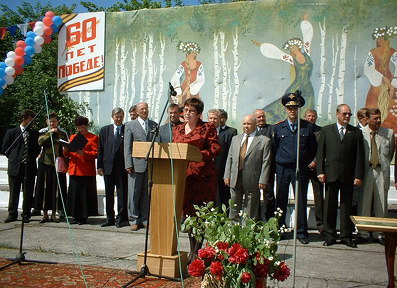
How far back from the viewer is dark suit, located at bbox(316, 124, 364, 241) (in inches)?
240

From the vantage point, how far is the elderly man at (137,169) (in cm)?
703

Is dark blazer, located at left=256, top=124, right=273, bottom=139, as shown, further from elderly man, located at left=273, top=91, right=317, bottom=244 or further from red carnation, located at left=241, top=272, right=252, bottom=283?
red carnation, located at left=241, top=272, right=252, bottom=283

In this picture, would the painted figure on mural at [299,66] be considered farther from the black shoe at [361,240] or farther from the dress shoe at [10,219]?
the dress shoe at [10,219]

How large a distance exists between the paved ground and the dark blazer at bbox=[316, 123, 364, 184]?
0.99 meters

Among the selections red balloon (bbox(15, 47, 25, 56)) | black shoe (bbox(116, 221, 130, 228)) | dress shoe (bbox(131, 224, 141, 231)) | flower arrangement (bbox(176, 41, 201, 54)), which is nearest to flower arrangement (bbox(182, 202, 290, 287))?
dress shoe (bbox(131, 224, 141, 231))

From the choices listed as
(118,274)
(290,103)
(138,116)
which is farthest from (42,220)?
(290,103)

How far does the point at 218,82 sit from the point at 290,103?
5.12 m

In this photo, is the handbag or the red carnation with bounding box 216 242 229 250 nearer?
the red carnation with bounding box 216 242 229 250

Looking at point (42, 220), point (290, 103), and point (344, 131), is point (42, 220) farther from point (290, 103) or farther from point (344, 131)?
point (344, 131)

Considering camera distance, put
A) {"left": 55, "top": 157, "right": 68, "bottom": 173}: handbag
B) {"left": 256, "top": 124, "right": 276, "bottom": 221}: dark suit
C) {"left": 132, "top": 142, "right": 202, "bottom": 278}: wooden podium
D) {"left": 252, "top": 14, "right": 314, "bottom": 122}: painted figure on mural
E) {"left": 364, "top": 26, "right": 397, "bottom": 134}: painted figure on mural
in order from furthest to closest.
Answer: {"left": 252, "top": 14, "right": 314, "bottom": 122}: painted figure on mural, {"left": 364, "top": 26, "right": 397, "bottom": 134}: painted figure on mural, {"left": 55, "top": 157, "right": 68, "bottom": 173}: handbag, {"left": 256, "top": 124, "right": 276, "bottom": 221}: dark suit, {"left": 132, "top": 142, "right": 202, "bottom": 278}: wooden podium

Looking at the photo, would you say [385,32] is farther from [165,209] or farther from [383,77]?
[165,209]

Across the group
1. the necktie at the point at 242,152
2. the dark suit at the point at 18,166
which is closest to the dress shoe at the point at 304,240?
the necktie at the point at 242,152

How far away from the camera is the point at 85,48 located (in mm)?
12203

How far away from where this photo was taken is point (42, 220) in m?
7.61
